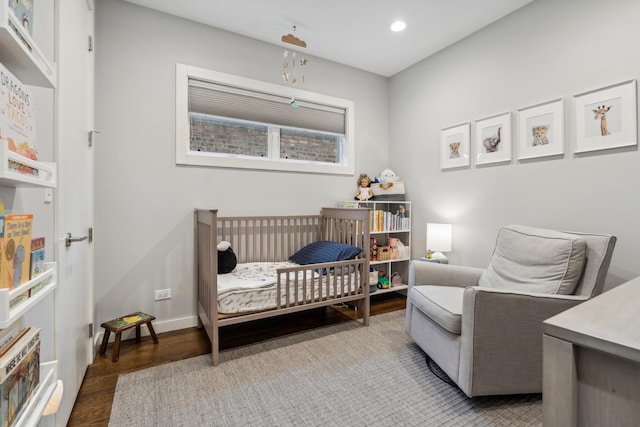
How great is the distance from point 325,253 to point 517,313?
1490 mm

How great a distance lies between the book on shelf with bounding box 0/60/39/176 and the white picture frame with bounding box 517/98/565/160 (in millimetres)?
2907

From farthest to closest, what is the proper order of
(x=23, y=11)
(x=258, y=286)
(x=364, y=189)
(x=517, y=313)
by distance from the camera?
1. (x=364, y=189)
2. (x=258, y=286)
3. (x=517, y=313)
4. (x=23, y=11)

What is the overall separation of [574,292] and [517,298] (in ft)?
1.32

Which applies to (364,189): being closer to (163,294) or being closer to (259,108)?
(259,108)

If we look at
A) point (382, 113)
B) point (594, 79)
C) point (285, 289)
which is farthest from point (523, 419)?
point (382, 113)

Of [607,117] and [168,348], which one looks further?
[168,348]

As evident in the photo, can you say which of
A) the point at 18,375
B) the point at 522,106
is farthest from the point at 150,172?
the point at 522,106

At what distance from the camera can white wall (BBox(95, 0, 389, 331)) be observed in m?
2.27

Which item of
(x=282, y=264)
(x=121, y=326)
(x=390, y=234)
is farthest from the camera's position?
(x=390, y=234)

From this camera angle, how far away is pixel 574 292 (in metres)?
1.64

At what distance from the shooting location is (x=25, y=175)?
0.70 m

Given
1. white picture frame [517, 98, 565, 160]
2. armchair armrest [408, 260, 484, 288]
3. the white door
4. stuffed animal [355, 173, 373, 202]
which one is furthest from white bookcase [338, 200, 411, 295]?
the white door

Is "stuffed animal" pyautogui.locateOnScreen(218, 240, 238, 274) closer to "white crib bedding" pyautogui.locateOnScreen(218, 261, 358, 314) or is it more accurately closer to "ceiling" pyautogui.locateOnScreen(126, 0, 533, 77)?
"white crib bedding" pyautogui.locateOnScreen(218, 261, 358, 314)

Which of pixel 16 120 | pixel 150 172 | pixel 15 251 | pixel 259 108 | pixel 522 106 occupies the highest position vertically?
pixel 259 108
